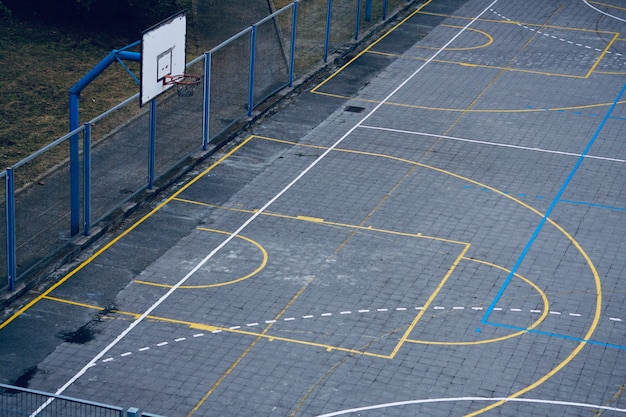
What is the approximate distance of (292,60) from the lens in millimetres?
35156

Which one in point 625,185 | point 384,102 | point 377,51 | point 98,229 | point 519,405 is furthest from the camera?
point 377,51

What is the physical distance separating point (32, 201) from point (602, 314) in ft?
37.8

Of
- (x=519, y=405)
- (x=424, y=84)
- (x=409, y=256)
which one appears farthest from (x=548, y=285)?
(x=424, y=84)

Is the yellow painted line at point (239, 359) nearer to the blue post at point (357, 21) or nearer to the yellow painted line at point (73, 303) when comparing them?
the yellow painted line at point (73, 303)

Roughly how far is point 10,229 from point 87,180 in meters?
2.83

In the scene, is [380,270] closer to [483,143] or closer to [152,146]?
[152,146]

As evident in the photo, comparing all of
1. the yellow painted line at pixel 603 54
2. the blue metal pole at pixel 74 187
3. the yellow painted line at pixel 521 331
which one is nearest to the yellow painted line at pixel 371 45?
the yellow painted line at pixel 603 54

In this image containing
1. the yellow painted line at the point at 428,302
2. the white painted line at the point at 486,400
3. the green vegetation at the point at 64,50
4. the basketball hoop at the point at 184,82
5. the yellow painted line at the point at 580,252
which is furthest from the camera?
the green vegetation at the point at 64,50

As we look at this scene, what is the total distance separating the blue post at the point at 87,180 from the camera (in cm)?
2508

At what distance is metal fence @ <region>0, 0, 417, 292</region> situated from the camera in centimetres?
2425

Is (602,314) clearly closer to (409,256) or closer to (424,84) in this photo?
(409,256)

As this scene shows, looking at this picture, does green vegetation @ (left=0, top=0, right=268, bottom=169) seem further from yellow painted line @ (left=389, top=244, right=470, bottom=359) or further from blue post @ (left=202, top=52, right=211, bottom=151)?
yellow painted line @ (left=389, top=244, right=470, bottom=359)

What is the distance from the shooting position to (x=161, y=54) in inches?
1046

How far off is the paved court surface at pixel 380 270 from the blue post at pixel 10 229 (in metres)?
0.79
